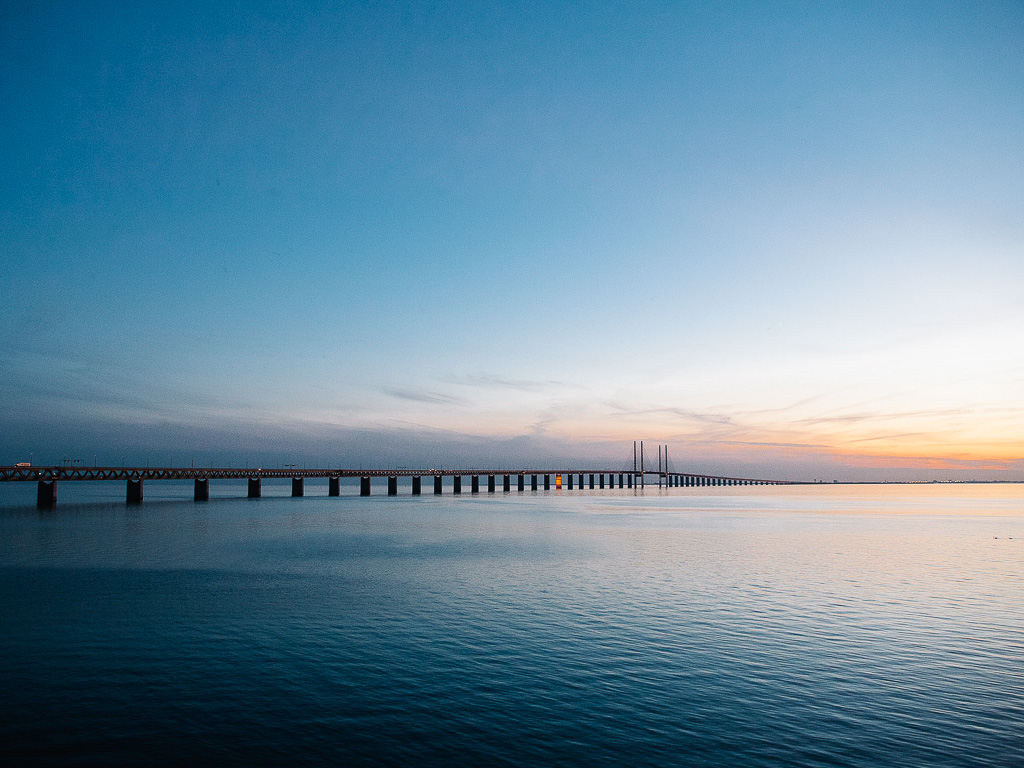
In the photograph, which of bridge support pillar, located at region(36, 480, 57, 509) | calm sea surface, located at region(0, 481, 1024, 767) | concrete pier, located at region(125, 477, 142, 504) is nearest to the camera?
calm sea surface, located at region(0, 481, 1024, 767)

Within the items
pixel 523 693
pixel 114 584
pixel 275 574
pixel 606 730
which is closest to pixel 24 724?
pixel 523 693

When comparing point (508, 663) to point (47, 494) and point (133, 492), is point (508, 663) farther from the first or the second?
point (133, 492)

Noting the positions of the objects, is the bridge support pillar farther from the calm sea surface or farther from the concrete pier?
the calm sea surface

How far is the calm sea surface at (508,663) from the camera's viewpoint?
44.7 feet

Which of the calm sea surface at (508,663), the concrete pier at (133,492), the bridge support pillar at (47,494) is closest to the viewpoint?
the calm sea surface at (508,663)

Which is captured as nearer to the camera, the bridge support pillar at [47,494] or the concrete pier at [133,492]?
the bridge support pillar at [47,494]

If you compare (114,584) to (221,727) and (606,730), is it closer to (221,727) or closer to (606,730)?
(221,727)

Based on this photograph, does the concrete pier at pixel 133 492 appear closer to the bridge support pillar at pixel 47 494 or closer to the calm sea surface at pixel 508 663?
the bridge support pillar at pixel 47 494

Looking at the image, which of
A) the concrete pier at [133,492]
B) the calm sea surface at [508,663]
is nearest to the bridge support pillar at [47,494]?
the concrete pier at [133,492]

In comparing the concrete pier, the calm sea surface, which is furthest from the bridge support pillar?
the calm sea surface

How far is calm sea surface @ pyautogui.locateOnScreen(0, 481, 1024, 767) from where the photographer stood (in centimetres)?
1362

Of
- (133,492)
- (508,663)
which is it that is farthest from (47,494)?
(508,663)

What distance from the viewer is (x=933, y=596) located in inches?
1227

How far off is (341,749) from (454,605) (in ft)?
48.6
